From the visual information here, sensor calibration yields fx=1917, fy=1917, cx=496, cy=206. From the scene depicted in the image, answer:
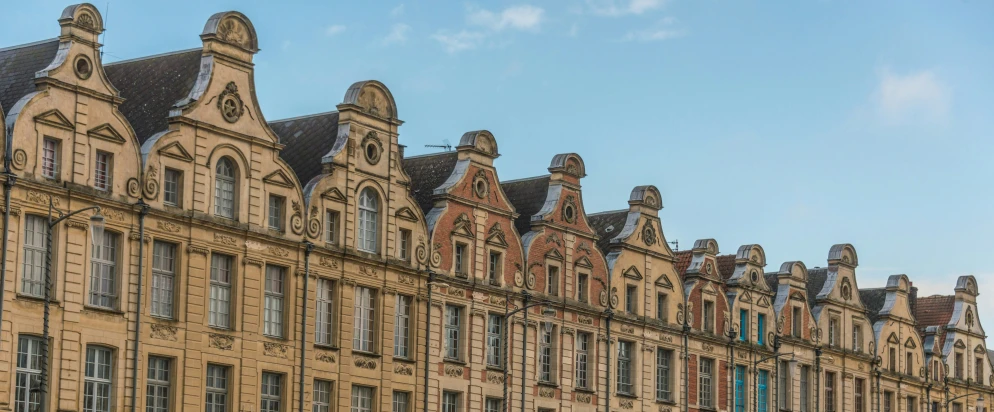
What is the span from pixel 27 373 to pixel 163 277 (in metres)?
4.98

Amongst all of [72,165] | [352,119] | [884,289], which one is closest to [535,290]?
[352,119]

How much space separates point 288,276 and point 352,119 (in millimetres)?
5292

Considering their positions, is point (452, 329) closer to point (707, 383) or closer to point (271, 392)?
point (271, 392)

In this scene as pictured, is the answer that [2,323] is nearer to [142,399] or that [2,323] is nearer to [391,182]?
[142,399]

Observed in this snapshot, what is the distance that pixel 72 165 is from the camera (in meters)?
47.1

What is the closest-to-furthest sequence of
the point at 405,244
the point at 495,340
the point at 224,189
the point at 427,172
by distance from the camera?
the point at 224,189
the point at 405,244
the point at 495,340
the point at 427,172

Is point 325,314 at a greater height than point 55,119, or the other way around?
point 55,119

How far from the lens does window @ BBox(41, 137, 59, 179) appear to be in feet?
152

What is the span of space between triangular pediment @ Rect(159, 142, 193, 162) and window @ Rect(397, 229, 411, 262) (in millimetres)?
9446

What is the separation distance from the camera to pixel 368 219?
186ft

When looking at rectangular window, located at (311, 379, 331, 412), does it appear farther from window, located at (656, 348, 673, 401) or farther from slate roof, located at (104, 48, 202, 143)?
window, located at (656, 348, 673, 401)

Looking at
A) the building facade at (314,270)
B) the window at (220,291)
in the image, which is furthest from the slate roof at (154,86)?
the window at (220,291)

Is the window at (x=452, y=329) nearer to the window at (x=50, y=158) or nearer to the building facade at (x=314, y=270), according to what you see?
the building facade at (x=314, y=270)

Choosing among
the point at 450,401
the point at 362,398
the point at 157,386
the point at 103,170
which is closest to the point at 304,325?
the point at 362,398
